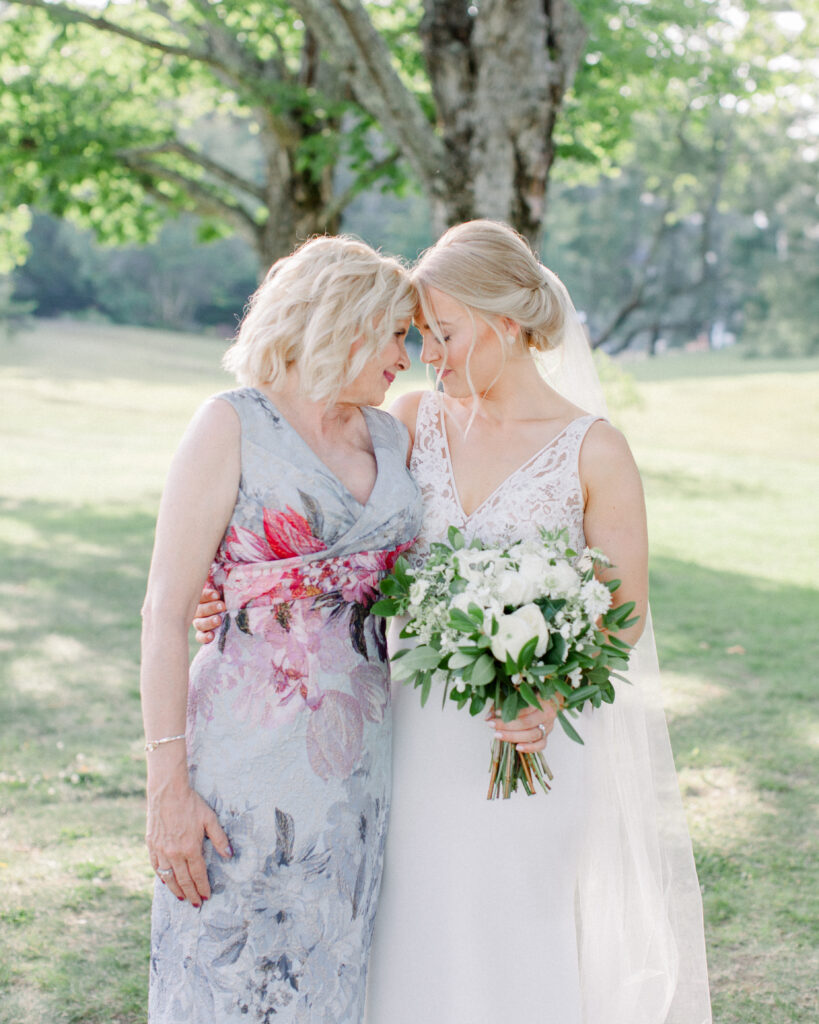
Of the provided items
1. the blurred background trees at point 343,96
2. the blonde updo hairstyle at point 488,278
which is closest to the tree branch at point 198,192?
the blurred background trees at point 343,96


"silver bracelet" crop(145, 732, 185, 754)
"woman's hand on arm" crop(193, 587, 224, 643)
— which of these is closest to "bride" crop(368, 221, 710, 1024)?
"woman's hand on arm" crop(193, 587, 224, 643)

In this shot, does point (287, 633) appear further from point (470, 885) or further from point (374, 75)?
point (374, 75)

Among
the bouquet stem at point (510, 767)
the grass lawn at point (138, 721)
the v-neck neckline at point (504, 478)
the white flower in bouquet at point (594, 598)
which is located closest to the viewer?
the white flower in bouquet at point (594, 598)

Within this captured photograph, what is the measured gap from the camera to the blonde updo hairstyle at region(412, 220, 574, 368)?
3078 millimetres

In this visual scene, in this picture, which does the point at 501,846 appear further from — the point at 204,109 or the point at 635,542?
the point at 204,109

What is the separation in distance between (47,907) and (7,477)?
52.1ft

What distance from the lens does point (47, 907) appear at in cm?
462

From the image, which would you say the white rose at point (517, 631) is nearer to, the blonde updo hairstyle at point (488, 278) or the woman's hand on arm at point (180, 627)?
the woman's hand on arm at point (180, 627)

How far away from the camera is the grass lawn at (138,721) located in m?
4.27

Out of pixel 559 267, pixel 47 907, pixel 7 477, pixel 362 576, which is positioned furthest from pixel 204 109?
pixel 559 267

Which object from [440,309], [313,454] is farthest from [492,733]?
[440,309]

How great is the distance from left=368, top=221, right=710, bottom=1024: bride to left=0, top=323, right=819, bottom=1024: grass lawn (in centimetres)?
136

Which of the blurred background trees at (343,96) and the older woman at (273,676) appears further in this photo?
the blurred background trees at (343,96)

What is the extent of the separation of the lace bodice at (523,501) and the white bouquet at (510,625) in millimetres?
351
